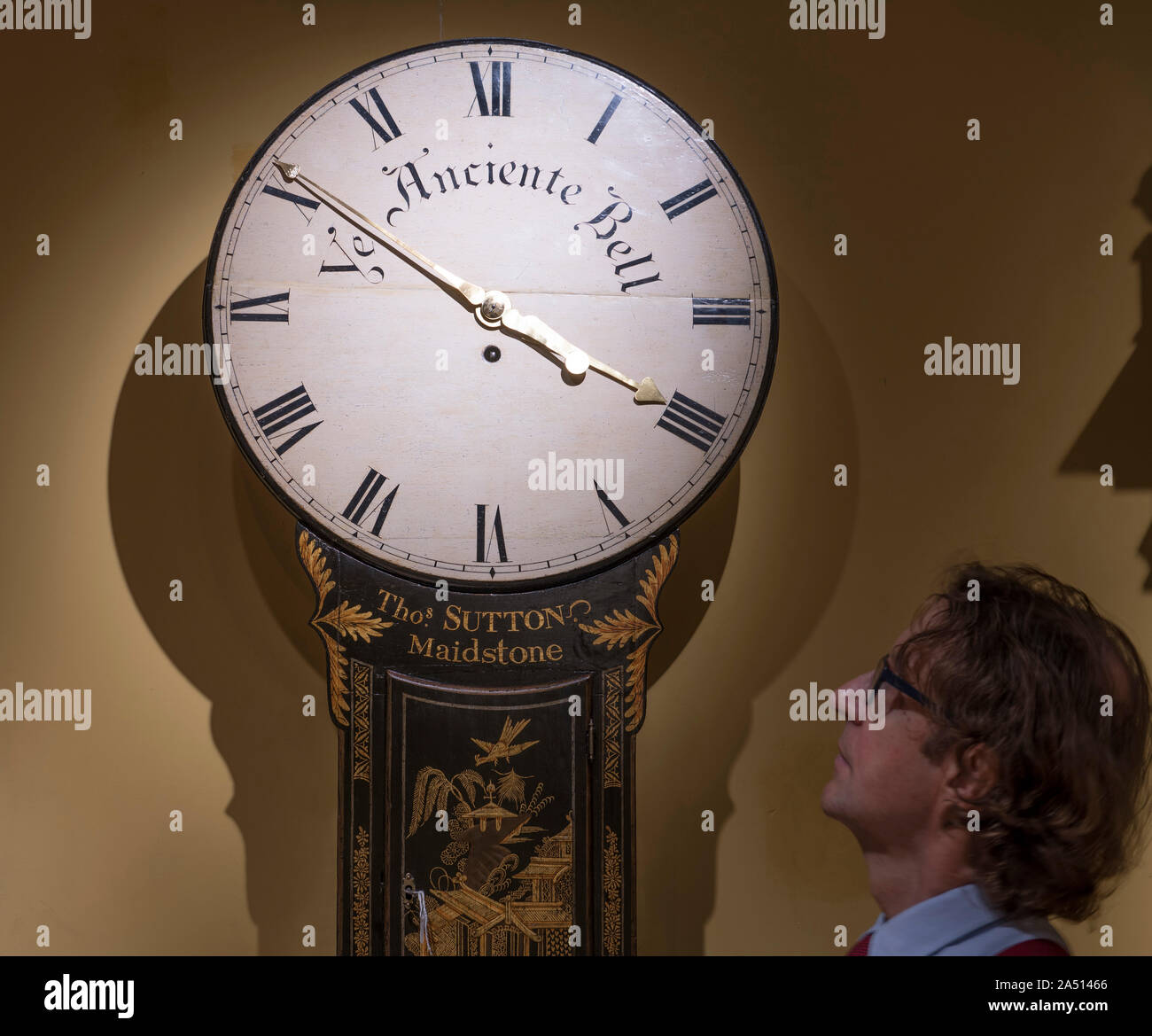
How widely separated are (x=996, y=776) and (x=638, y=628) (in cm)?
65

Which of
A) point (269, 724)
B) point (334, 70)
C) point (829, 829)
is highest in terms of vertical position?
point (334, 70)

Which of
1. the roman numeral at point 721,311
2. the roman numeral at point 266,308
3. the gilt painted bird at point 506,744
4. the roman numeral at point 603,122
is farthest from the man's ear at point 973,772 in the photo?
the roman numeral at point 266,308

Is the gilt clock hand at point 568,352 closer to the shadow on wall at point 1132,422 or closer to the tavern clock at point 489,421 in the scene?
the tavern clock at point 489,421

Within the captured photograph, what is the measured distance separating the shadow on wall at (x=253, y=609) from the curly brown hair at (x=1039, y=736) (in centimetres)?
52

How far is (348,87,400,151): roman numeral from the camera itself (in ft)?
7.17

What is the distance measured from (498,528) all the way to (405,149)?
2.36 ft

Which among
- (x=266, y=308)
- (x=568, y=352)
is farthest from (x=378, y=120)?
(x=568, y=352)

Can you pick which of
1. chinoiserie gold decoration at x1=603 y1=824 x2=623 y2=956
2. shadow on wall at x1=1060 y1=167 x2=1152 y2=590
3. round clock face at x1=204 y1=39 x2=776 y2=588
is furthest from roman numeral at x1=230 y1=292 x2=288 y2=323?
shadow on wall at x1=1060 y1=167 x2=1152 y2=590

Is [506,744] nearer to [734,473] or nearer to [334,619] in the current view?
[334,619]

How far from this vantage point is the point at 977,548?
2438 mm

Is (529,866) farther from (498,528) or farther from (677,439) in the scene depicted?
(677,439)

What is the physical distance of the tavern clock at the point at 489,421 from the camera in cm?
214

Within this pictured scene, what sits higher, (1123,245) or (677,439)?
(1123,245)
